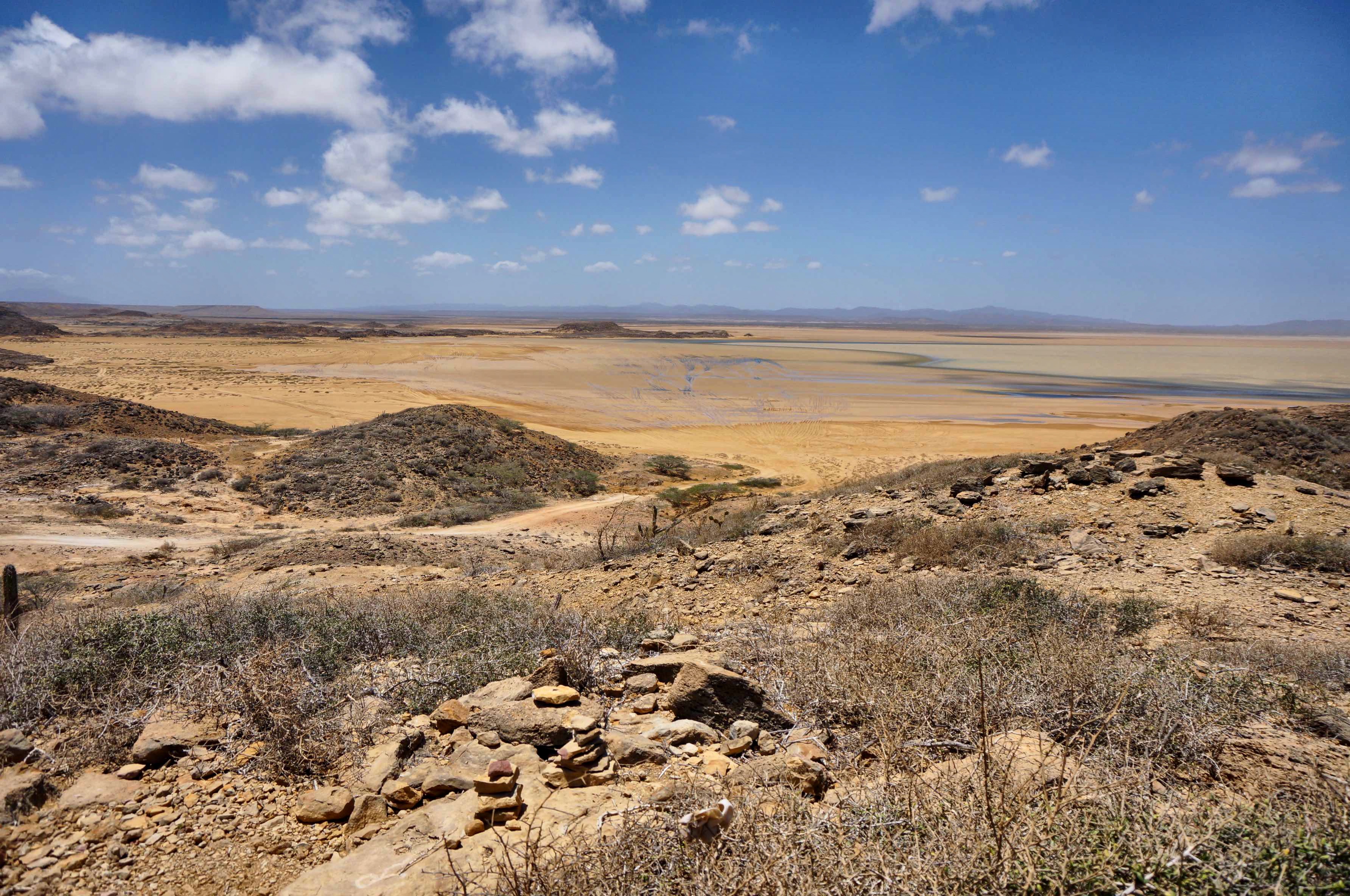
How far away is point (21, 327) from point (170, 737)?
9529 centimetres

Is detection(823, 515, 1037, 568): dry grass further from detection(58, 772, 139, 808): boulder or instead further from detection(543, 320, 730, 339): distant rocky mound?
detection(543, 320, 730, 339): distant rocky mound

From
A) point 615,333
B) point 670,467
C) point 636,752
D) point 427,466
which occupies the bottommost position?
point 670,467

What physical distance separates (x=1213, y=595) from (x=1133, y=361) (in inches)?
2962

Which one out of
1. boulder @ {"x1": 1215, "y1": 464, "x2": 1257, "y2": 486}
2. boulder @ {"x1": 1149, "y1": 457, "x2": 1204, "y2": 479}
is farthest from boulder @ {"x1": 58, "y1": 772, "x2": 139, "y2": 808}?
boulder @ {"x1": 1215, "y1": 464, "x2": 1257, "y2": 486}

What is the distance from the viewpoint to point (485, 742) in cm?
355

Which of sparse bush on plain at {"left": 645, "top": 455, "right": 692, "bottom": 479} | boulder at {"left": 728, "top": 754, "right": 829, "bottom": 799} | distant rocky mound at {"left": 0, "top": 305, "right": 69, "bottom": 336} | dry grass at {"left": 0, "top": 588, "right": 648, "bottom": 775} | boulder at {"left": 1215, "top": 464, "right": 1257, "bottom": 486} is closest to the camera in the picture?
boulder at {"left": 728, "top": 754, "right": 829, "bottom": 799}

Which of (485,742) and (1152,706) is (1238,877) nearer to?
(1152,706)

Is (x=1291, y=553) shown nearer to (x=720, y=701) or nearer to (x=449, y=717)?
(x=720, y=701)

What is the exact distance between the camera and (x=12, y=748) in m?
3.38

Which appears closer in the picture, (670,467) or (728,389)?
(670,467)

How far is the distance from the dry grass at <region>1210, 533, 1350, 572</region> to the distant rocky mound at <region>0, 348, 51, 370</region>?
55.8m

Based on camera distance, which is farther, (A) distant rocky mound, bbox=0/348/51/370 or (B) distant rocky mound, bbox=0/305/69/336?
(B) distant rocky mound, bbox=0/305/69/336

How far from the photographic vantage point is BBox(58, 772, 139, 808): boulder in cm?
309

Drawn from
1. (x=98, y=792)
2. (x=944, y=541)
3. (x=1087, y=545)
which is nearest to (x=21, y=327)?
(x=98, y=792)
